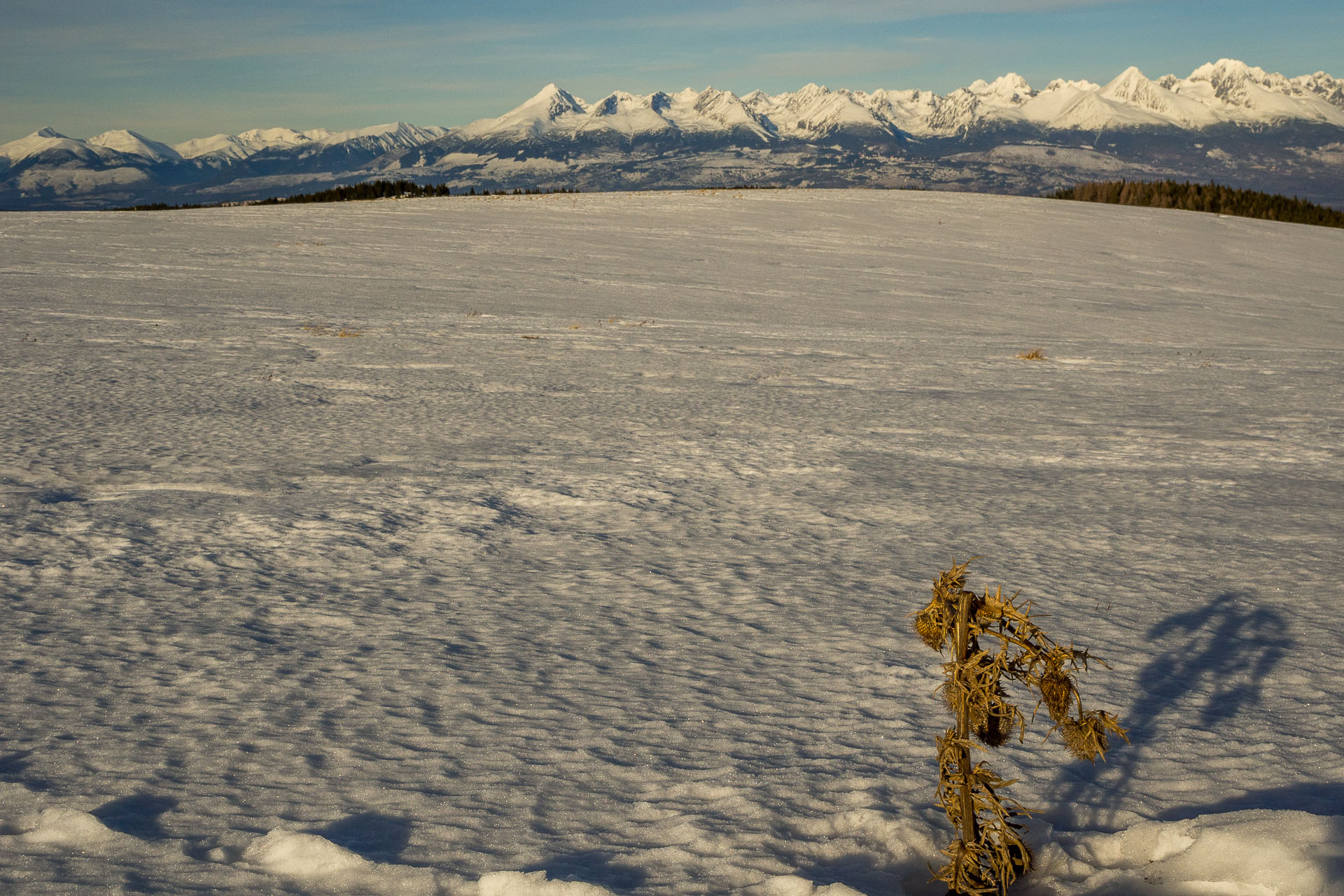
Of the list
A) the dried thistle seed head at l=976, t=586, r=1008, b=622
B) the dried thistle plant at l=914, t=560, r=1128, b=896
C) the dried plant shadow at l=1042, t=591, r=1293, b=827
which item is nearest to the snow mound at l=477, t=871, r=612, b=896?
the dried thistle plant at l=914, t=560, r=1128, b=896

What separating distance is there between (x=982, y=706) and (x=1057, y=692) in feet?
0.62

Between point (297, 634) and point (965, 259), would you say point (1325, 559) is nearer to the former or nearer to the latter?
point (297, 634)

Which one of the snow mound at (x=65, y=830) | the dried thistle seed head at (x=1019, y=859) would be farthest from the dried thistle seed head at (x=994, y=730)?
the snow mound at (x=65, y=830)

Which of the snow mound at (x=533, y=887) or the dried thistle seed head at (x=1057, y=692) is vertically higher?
the dried thistle seed head at (x=1057, y=692)

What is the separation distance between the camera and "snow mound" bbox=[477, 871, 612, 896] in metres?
2.43

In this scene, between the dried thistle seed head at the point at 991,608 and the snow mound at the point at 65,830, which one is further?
the snow mound at the point at 65,830

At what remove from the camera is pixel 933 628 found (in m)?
2.22

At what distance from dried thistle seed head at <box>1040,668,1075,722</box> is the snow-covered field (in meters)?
0.84

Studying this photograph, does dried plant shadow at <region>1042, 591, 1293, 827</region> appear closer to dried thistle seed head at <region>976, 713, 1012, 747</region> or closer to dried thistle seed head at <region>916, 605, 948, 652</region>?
dried thistle seed head at <region>976, 713, 1012, 747</region>

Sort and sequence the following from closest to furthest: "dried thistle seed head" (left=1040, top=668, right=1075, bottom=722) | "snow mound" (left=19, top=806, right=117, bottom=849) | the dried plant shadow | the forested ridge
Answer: "dried thistle seed head" (left=1040, top=668, right=1075, bottom=722) < "snow mound" (left=19, top=806, right=117, bottom=849) < the dried plant shadow < the forested ridge

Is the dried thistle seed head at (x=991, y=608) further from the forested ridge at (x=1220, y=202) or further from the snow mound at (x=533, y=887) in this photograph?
the forested ridge at (x=1220, y=202)

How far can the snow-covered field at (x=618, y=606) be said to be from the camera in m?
2.68

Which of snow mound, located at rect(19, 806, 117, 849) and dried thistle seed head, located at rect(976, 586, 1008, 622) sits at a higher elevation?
dried thistle seed head, located at rect(976, 586, 1008, 622)

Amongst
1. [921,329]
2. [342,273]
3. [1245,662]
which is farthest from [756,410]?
[342,273]
